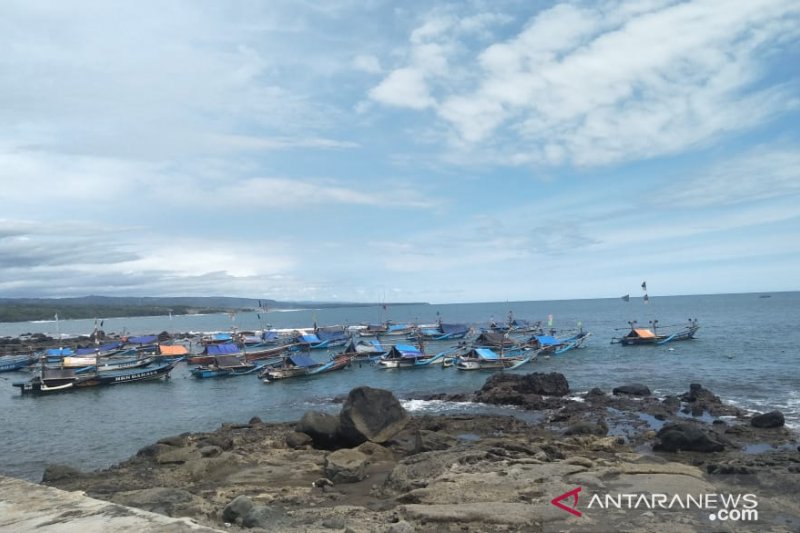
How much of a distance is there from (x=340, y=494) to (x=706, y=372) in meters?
36.5

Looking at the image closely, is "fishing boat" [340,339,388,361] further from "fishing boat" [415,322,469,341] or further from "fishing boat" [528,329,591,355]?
"fishing boat" [415,322,469,341]

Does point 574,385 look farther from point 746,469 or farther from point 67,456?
point 67,456

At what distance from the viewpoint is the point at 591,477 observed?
46.6 ft

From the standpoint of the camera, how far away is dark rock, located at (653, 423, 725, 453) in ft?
62.4

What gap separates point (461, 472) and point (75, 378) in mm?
42512

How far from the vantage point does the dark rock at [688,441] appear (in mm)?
19031

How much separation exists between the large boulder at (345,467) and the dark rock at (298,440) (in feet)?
11.6

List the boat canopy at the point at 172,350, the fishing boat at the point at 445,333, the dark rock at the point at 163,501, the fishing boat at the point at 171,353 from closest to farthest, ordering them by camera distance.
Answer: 1. the dark rock at the point at 163,501
2. the fishing boat at the point at 171,353
3. the boat canopy at the point at 172,350
4. the fishing boat at the point at 445,333

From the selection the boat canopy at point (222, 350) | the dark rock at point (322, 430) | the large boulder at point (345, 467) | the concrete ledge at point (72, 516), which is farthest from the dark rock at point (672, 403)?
the boat canopy at point (222, 350)

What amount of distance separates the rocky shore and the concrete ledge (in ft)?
10.5

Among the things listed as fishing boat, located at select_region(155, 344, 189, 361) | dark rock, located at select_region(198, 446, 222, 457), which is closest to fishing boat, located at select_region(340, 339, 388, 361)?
fishing boat, located at select_region(155, 344, 189, 361)

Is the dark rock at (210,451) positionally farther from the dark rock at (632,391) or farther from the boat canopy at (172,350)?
the boat canopy at (172,350)

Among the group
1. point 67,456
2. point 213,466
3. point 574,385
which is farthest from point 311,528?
point 574,385

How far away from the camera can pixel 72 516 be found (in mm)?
7145
